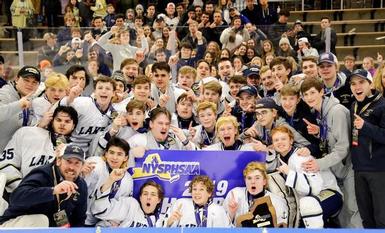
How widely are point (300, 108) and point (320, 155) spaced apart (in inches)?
18.7

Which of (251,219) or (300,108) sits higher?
(300,108)

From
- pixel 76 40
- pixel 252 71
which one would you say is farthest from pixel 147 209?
pixel 76 40

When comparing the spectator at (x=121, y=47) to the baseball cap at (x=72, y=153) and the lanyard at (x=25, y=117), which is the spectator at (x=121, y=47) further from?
the baseball cap at (x=72, y=153)

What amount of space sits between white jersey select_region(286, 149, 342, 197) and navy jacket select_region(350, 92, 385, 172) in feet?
1.01

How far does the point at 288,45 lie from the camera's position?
28.9ft

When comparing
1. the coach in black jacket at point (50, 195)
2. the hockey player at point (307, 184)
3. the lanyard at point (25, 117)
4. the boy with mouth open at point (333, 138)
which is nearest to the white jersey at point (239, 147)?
the hockey player at point (307, 184)

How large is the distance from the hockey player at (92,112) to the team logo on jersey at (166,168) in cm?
63

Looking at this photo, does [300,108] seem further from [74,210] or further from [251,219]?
[74,210]

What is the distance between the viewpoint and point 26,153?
16.2ft

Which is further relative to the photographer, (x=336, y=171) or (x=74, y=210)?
(x=336, y=171)

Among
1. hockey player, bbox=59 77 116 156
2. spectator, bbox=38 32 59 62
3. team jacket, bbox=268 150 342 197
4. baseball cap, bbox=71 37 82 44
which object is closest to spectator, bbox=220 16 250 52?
baseball cap, bbox=71 37 82 44

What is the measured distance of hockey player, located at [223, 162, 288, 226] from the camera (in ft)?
15.9

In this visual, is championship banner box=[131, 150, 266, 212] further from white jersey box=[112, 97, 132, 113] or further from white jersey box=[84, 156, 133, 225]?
white jersey box=[112, 97, 132, 113]

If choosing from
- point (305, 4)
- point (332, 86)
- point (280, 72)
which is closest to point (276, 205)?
point (332, 86)
